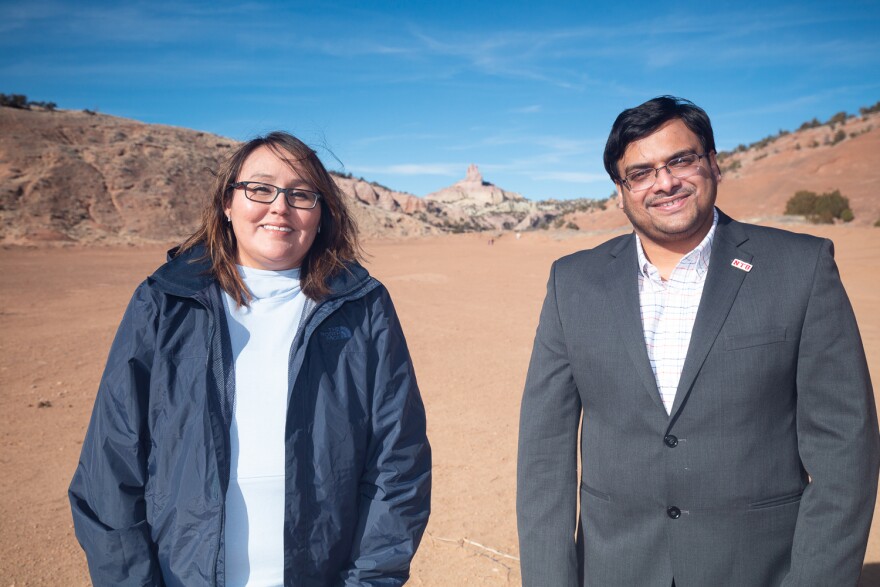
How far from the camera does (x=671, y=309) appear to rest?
2031mm

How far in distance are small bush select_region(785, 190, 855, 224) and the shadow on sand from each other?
82.4 feet

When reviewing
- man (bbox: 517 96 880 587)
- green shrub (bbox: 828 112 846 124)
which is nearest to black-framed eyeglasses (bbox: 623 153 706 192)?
man (bbox: 517 96 880 587)

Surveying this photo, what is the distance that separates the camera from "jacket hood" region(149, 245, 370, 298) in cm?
192

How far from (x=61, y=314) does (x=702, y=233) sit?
13.8 m

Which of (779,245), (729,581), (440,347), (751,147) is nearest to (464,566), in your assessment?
(729,581)

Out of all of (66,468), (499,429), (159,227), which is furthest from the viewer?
(159,227)

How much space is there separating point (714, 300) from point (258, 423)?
151cm

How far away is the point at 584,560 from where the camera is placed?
2.18 meters

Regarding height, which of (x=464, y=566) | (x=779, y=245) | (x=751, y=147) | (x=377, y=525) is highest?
→ (x=751, y=147)

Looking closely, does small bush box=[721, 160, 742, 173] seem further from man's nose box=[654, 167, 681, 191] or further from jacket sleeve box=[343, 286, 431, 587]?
jacket sleeve box=[343, 286, 431, 587]

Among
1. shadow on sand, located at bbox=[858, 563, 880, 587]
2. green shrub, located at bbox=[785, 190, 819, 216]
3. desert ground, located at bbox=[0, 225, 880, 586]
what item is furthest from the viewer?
green shrub, located at bbox=[785, 190, 819, 216]

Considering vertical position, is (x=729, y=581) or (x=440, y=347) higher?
(x=729, y=581)

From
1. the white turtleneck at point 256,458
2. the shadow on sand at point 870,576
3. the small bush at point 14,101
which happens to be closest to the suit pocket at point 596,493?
the white turtleneck at point 256,458

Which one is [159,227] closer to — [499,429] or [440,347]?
[440,347]
